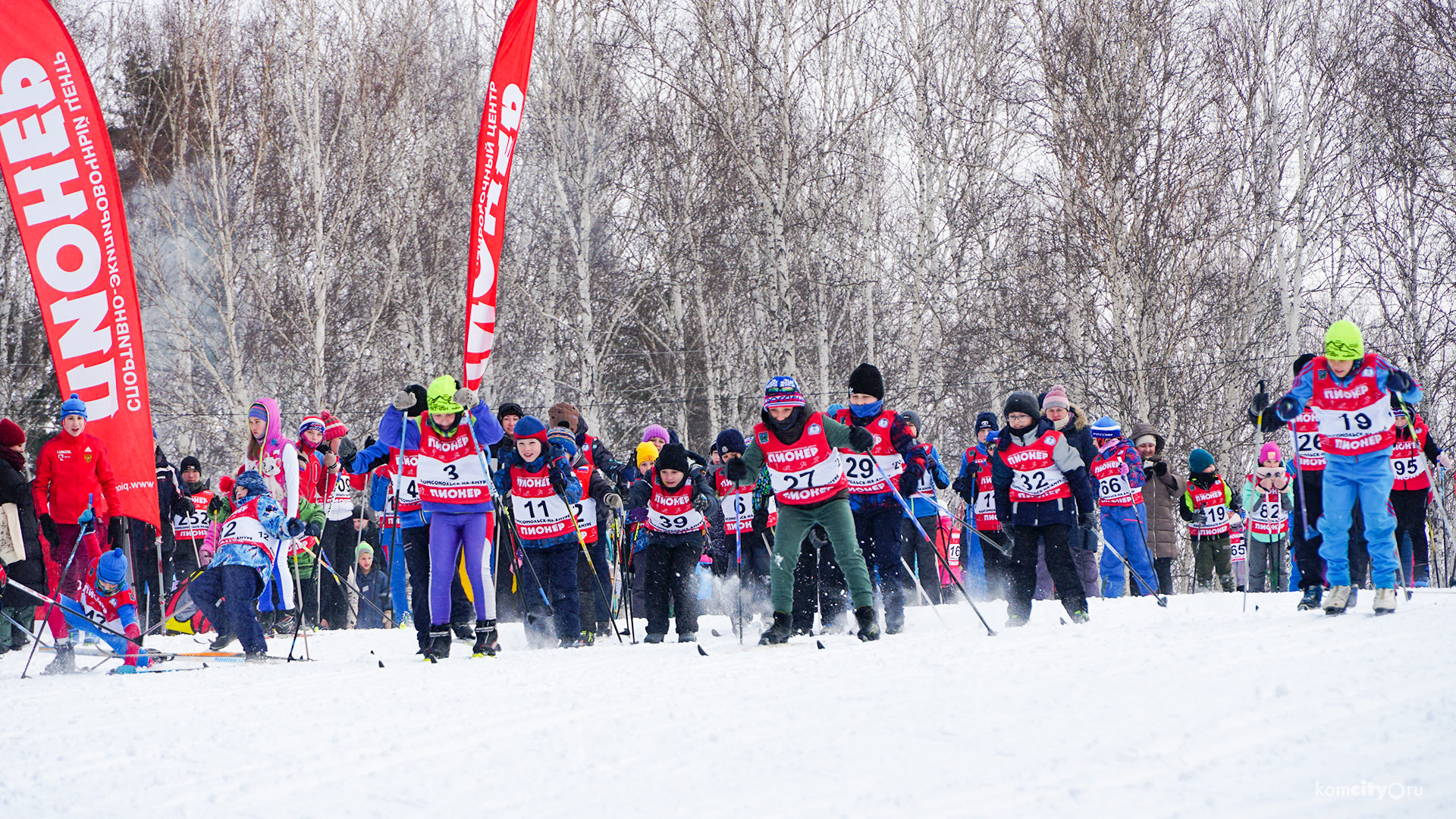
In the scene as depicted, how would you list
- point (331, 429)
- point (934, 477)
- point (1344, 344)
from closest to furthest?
point (1344, 344)
point (934, 477)
point (331, 429)

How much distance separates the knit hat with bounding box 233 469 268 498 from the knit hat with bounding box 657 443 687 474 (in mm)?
2599

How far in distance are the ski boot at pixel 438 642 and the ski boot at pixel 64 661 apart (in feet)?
6.94

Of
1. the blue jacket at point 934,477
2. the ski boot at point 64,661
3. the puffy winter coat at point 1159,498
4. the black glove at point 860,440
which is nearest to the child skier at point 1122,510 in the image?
the puffy winter coat at point 1159,498

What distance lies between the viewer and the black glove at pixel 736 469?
7.16 metres

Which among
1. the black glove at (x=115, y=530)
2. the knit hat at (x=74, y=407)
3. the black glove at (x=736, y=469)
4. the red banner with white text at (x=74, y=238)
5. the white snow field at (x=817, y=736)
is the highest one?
the red banner with white text at (x=74, y=238)

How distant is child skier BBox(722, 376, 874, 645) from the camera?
7.09 m

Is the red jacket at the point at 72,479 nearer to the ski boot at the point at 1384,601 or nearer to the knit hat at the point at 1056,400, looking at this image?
the knit hat at the point at 1056,400

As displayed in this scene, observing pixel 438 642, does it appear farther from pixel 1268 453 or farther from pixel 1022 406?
pixel 1268 453

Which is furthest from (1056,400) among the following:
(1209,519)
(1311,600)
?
(1209,519)

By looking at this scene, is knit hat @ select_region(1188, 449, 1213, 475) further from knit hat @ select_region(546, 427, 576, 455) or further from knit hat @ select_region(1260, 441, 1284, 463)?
knit hat @ select_region(546, 427, 576, 455)

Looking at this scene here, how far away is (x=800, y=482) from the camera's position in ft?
23.4

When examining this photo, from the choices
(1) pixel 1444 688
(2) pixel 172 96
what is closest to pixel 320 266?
(2) pixel 172 96

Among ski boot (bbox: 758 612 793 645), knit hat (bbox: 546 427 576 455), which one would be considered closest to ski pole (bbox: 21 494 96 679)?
knit hat (bbox: 546 427 576 455)

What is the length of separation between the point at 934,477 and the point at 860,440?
10.3 feet
